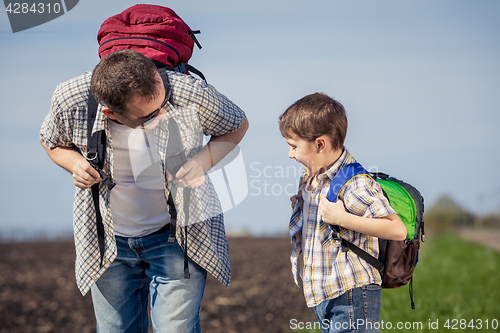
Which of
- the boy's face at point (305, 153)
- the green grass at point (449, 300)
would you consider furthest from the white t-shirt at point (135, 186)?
the green grass at point (449, 300)

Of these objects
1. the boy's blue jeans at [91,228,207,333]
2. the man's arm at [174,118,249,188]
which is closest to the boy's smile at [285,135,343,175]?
the man's arm at [174,118,249,188]

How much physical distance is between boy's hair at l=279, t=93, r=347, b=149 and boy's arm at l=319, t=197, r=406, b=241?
34 cm

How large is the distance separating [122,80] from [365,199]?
1.16 metres

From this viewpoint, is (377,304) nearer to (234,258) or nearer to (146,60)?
(146,60)

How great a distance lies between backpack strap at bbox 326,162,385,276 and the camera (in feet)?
6.77

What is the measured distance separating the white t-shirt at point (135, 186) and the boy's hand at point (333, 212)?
79 centimetres

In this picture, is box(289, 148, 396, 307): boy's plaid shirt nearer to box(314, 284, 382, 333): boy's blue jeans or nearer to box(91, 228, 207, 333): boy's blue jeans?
box(314, 284, 382, 333): boy's blue jeans

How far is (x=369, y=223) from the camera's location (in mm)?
1955

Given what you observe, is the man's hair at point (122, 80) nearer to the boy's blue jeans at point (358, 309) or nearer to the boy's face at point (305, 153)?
the boy's face at point (305, 153)

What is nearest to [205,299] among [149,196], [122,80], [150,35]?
[149,196]

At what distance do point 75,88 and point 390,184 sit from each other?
1554 mm

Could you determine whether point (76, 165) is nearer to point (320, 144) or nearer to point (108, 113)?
point (108, 113)

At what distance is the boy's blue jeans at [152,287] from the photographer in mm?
2236

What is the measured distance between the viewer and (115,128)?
7.18 ft
